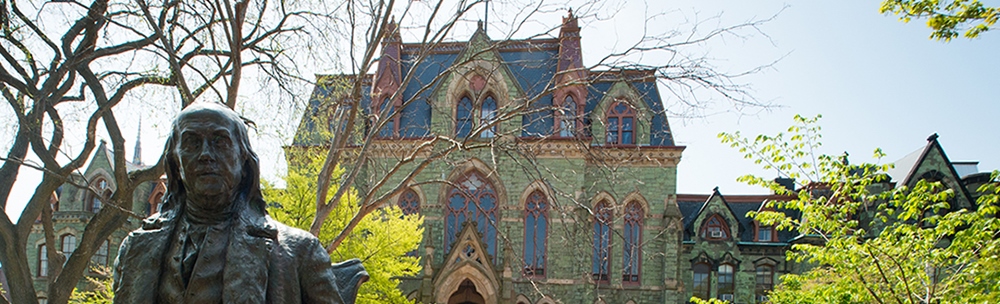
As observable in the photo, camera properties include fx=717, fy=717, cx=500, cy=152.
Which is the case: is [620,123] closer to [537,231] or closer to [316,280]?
[537,231]

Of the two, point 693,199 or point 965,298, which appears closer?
point 965,298

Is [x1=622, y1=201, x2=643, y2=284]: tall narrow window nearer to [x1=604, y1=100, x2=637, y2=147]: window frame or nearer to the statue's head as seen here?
[x1=604, y1=100, x2=637, y2=147]: window frame

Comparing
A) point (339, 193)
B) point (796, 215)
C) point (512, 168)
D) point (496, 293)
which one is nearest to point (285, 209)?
point (339, 193)

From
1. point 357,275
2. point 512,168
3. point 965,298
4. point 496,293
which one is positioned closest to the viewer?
point 357,275

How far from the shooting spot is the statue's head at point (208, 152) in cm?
200

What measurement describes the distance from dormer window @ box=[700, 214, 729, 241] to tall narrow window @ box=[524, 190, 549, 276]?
621 centimetres

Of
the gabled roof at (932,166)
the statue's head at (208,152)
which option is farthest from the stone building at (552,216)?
the statue's head at (208,152)

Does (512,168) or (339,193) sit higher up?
(512,168)

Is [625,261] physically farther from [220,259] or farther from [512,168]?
[220,259]

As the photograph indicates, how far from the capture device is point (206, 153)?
198 centimetres

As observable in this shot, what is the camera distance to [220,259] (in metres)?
2.01

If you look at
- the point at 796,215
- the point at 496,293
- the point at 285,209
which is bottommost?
the point at 496,293

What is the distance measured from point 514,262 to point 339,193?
1180 cm

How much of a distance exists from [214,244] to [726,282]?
82.6ft
